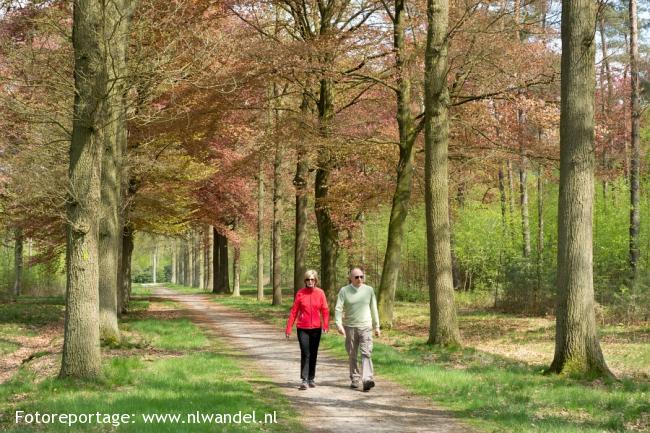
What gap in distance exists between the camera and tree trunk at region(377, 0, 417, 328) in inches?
718

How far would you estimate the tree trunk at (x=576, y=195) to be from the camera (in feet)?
33.4

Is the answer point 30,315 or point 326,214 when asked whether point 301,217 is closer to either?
point 326,214

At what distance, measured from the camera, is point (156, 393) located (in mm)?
8531

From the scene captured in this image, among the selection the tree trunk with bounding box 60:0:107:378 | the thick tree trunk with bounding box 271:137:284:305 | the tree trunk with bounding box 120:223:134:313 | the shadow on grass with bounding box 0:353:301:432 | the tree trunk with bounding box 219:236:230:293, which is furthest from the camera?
the tree trunk with bounding box 219:236:230:293

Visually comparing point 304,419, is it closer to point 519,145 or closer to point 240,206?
point 519,145

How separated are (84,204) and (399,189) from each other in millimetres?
10853

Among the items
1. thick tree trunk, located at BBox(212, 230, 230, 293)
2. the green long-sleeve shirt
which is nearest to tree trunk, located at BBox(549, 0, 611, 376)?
the green long-sleeve shirt

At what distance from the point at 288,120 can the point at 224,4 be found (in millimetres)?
4035

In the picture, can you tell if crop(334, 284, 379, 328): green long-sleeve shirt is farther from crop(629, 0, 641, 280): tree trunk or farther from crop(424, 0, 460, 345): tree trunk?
crop(629, 0, 641, 280): tree trunk

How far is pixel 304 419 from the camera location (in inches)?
304

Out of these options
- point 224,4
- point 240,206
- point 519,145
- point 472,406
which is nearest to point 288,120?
point 224,4

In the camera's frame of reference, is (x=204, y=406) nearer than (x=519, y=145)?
Yes

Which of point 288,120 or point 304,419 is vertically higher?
point 288,120

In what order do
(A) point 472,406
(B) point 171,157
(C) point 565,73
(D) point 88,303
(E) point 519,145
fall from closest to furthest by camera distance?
(A) point 472,406, (D) point 88,303, (C) point 565,73, (E) point 519,145, (B) point 171,157
